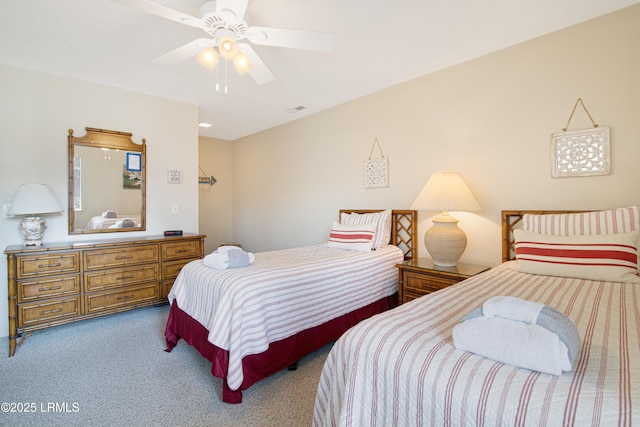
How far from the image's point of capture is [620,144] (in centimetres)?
204

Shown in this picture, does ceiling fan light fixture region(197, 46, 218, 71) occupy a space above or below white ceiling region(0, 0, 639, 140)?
below

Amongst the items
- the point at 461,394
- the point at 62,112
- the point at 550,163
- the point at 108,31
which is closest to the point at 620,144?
the point at 550,163

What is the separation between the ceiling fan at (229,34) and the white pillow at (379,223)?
179cm

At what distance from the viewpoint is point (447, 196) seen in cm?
248

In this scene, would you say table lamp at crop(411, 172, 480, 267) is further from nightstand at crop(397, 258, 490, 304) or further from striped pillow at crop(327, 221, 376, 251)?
striped pillow at crop(327, 221, 376, 251)

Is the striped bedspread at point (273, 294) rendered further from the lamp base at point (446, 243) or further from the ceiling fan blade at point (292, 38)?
the ceiling fan blade at point (292, 38)

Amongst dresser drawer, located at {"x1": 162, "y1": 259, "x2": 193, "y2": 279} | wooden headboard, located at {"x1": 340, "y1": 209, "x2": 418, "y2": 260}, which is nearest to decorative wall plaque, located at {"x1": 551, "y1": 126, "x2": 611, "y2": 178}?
wooden headboard, located at {"x1": 340, "y1": 209, "x2": 418, "y2": 260}

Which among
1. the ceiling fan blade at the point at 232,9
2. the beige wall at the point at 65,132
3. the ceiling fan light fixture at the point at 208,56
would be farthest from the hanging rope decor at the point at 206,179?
the ceiling fan blade at the point at 232,9

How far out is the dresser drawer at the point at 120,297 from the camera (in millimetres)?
2881

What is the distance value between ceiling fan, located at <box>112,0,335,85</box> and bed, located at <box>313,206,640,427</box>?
168 centimetres

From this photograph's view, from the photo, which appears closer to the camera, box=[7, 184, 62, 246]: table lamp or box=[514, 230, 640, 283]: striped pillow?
box=[514, 230, 640, 283]: striped pillow

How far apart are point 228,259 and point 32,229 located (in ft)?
6.73

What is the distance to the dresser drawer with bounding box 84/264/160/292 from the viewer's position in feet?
9.40

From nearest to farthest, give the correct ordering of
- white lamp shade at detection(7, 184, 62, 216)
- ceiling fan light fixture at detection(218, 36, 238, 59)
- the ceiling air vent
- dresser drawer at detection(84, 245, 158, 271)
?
ceiling fan light fixture at detection(218, 36, 238, 59), white lamp shade at detection(7, 184, 62, 216), dresser drawer at detection(84, 245, 158, 271), the ceiling air vent
